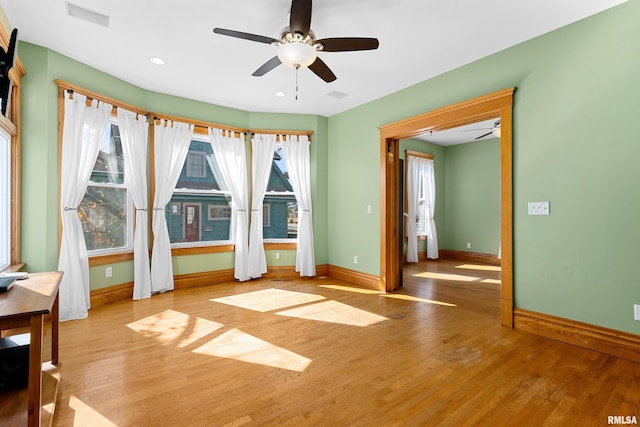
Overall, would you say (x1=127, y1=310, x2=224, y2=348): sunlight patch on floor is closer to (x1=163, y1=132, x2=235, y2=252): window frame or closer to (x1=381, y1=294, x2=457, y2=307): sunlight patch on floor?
(x1=163, y1=132, x2=235, y2=252): window frame

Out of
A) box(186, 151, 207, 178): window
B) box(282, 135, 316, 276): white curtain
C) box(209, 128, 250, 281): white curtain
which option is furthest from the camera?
box(282, 135, 316, 276): white curtain

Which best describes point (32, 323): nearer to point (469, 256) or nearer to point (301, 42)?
point (301, 42)

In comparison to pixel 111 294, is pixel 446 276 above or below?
below

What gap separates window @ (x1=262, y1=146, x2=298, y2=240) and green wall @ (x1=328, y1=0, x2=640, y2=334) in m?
3.23

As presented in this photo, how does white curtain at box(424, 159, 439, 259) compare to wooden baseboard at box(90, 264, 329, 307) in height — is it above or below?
above

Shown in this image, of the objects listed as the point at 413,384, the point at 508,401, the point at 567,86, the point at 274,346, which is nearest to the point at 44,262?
the point at 274,346

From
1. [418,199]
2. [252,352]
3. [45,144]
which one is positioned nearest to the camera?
[252,352]

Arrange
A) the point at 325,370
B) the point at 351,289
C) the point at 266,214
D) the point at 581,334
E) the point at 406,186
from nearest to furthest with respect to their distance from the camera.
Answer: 1. the point at 325,370
2. the point at 581,334
3. the point at 351,289
4. the point at 266,214
5. the point at 406,186

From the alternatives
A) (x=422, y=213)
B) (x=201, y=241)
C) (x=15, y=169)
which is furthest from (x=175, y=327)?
(x=422, y=213)

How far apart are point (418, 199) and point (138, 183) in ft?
19.4

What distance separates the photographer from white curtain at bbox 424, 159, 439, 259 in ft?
24.4

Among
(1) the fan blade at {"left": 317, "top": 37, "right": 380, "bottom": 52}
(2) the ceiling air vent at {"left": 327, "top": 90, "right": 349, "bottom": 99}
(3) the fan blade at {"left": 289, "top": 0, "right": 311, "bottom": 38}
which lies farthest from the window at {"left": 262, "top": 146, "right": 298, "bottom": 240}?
(3) the fan blade at {"left": 289, "top": 0, "right": 311, "bottom": 38}

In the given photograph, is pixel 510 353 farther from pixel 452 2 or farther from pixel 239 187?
pixel 239 187

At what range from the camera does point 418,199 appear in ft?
24.3
